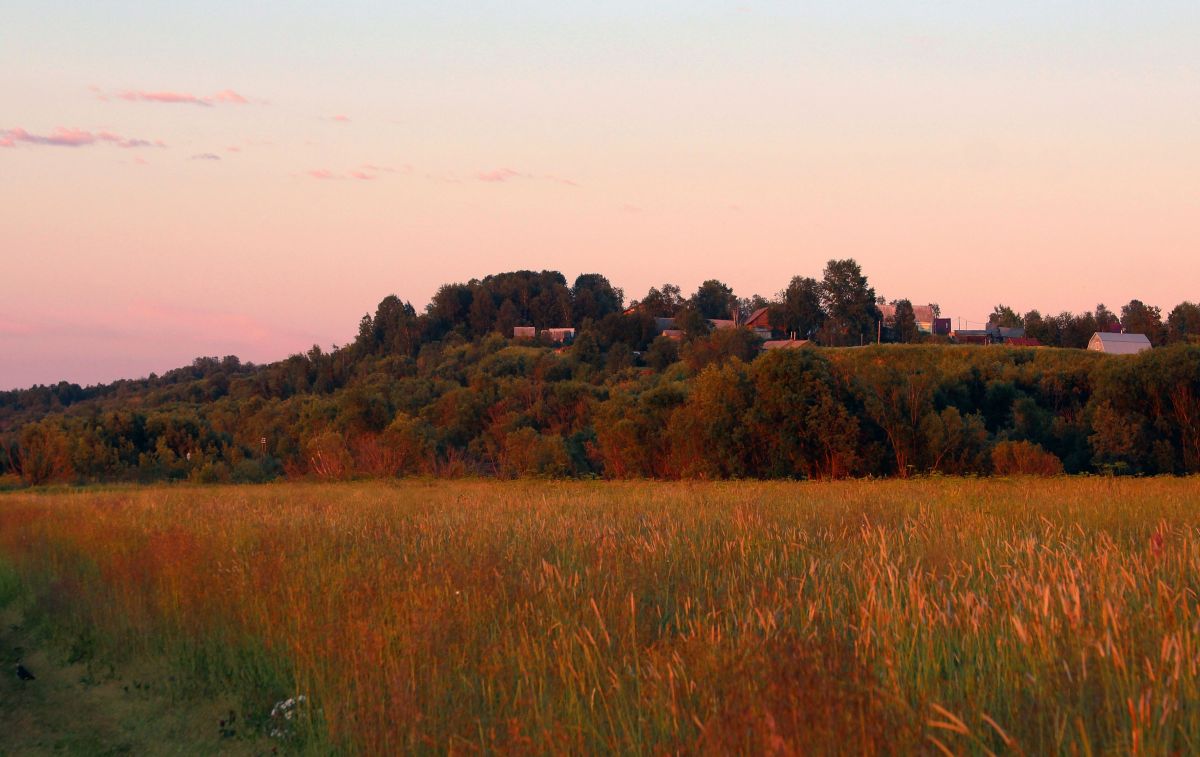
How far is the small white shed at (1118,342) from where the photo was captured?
83438 millimetres

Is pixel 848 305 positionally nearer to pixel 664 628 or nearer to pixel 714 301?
pixel 714 301

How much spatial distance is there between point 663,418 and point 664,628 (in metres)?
41.1

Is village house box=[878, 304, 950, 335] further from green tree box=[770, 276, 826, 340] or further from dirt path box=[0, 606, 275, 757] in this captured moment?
dirt path box=[0, 606, 275, 757]

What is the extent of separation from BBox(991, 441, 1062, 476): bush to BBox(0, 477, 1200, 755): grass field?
986 inches

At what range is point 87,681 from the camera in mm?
8727

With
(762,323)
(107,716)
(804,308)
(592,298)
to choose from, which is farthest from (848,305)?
(107,716)

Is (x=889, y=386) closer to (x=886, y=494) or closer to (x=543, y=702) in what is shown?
(x=886, y=494)

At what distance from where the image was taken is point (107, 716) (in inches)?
306

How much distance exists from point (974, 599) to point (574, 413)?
62938 mm

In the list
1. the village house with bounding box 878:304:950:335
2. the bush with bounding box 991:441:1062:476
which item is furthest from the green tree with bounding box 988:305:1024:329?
the bush with bounding box 991:441:1062:476

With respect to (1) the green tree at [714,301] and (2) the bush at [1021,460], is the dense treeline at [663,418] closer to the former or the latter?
(2) the bush at [1021,460]

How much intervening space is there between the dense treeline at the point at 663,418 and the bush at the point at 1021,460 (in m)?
0.10

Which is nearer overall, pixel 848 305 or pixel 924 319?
pixel 848 305

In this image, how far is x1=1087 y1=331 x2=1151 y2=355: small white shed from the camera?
8344cm
